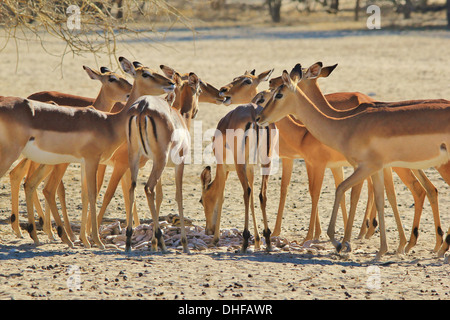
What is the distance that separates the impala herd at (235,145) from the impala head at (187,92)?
0.09 meters

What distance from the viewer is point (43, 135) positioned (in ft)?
25.4

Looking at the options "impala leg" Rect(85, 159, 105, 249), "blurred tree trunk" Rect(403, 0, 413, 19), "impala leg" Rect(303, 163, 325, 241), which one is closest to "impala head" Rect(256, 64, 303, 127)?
"impala leg" Rect(303, 163, 325, 241)

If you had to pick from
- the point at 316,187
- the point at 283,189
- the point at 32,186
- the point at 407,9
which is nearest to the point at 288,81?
the point at 316,187

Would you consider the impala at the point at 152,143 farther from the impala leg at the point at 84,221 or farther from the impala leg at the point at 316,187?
the impala leg at the point at 316,187

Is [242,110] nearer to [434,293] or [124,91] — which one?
[124,91]

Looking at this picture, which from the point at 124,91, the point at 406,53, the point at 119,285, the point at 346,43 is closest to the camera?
the point at 119,285

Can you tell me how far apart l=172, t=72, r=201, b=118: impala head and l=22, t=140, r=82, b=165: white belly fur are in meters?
1.98

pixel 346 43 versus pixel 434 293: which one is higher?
pixel 346 43

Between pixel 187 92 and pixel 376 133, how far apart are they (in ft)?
8.74

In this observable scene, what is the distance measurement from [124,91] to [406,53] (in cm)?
1820

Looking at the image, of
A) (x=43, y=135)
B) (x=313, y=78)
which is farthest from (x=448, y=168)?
(x=43, y=135)

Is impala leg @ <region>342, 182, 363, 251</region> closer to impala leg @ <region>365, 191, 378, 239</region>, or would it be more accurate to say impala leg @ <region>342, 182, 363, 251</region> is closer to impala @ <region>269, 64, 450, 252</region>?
impala @ <region>269, 64, 450, 252</region>

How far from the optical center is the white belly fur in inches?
304

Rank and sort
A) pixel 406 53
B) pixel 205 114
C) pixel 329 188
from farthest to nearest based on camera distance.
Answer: pixel 406 53
pixel 205 114
pixel 329 188
